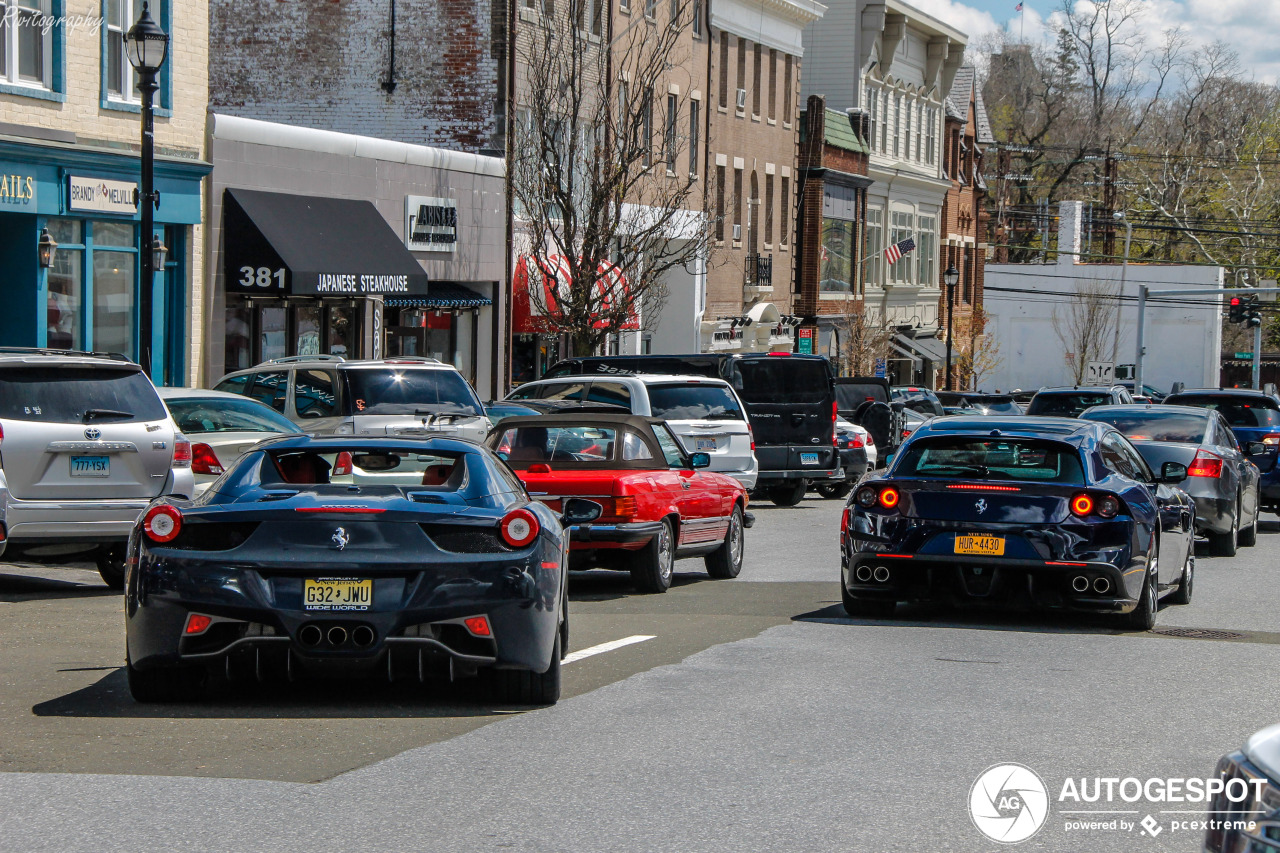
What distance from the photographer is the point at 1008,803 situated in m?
6.51

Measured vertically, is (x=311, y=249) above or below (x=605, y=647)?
above

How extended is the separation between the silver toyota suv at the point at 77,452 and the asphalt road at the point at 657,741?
0.81 metres

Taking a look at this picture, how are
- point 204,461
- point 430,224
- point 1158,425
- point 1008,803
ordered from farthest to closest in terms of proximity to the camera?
point 430,224 < point 1158,425 < point 204,461 < point 1008,803

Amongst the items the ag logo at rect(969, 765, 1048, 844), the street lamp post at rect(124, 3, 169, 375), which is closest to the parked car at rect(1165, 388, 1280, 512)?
the street lamp post at rect(124, 3, 169, 375)

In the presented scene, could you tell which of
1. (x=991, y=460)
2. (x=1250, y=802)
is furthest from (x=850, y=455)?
(x=1250, y=802)

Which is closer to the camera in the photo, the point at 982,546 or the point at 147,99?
the point at 982,546

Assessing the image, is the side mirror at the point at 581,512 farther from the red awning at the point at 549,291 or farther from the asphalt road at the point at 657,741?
the red awning at the point at 549,291

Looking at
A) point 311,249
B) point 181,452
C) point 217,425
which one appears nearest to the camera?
point 181,452

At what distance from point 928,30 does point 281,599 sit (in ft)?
196

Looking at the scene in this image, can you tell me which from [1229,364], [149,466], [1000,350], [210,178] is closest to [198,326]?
[210,178]

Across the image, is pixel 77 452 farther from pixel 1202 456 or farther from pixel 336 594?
pixel 1202 456

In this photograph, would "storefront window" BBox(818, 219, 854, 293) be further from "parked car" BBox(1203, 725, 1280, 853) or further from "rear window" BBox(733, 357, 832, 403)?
"parked car" BBox(1203, 725, 1280, 853)

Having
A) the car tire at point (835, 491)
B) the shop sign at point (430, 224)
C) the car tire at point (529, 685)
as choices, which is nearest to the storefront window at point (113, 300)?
the shop sign at point (430, 224)

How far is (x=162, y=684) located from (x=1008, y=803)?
13.3 ft
